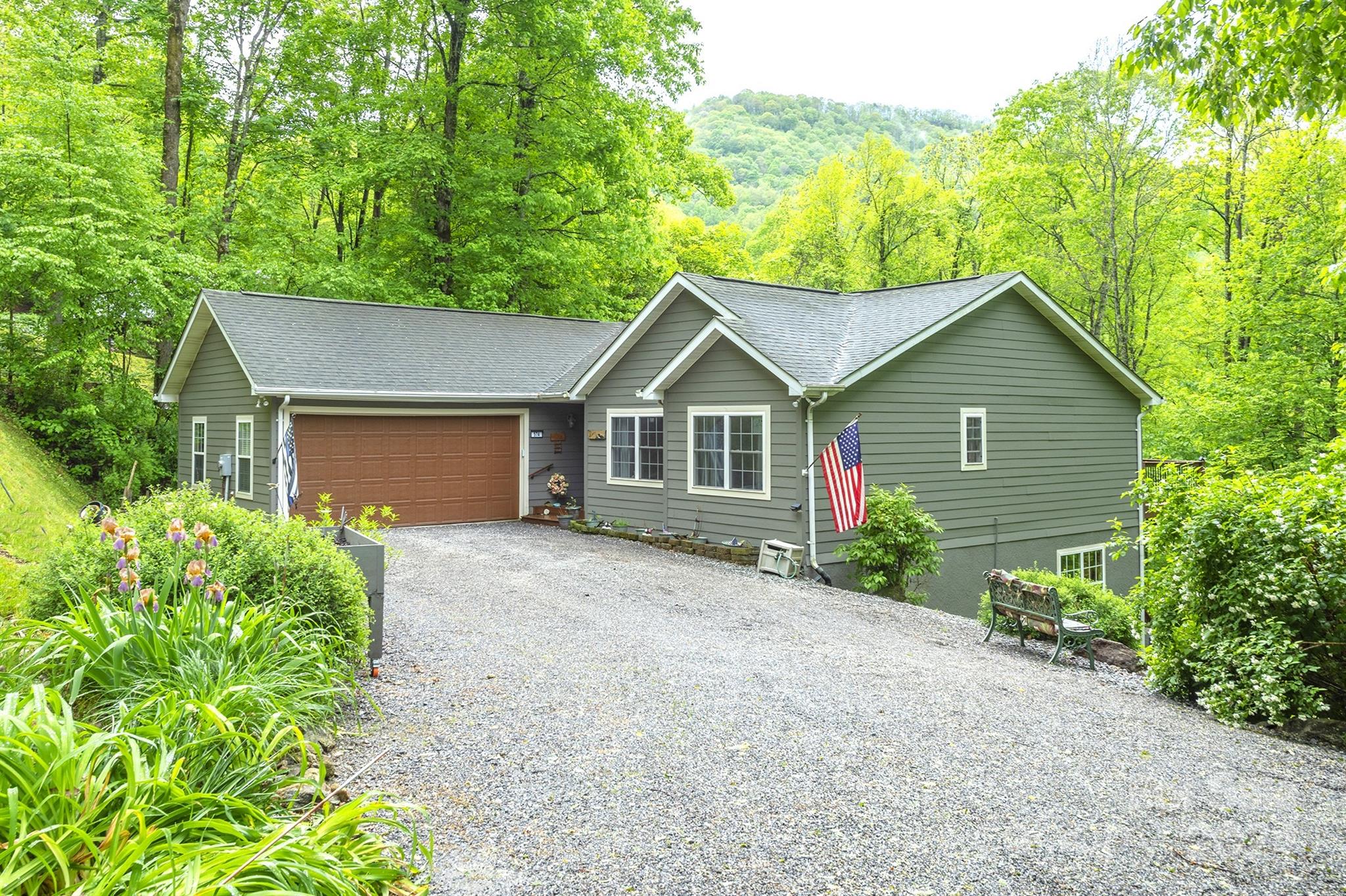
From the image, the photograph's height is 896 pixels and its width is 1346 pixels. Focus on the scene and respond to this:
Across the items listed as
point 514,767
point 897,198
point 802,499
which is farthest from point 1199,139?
point 514,767

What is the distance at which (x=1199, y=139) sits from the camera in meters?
21.3

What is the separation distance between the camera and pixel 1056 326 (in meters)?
14.9

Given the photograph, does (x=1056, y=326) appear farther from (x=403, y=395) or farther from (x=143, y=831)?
(x=143, y=831)

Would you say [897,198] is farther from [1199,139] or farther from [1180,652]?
[1180,652]

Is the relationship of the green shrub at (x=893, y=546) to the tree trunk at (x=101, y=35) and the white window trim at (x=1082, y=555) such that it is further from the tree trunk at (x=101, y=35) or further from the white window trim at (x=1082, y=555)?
the tree trunk at (x=101, y=35)

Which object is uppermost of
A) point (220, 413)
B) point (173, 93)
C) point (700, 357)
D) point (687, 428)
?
point (173, 93)

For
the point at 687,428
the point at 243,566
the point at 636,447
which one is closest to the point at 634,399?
the point at 636,447

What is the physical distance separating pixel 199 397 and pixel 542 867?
17152 mm

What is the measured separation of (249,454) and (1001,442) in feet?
44.6

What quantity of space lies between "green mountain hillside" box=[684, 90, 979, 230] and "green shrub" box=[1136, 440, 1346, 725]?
44.9 m

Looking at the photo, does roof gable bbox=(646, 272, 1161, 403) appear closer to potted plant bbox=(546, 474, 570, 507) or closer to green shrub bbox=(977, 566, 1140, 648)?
green shrub bbox=(977, 566, 1140, 648)

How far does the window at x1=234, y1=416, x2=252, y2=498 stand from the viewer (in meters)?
15.5

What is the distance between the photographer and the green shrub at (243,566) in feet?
16.7

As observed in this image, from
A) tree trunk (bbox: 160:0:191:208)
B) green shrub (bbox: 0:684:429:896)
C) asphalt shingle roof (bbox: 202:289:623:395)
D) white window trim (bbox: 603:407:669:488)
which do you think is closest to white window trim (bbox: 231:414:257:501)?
asphalt shingle roof (bbox: 202:289:623:395)
